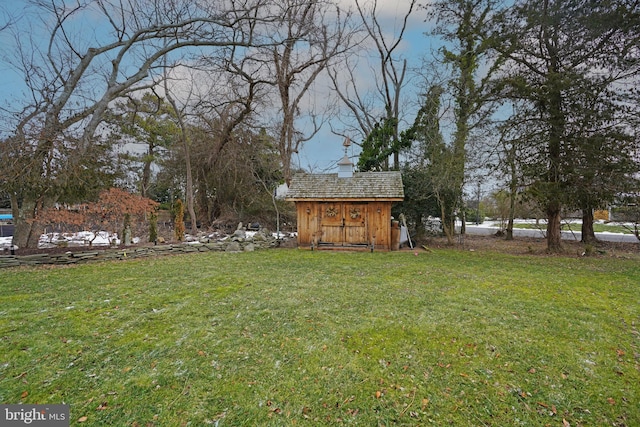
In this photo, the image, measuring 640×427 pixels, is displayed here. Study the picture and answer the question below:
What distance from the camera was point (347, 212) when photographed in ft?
34.7

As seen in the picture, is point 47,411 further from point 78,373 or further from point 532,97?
point 532,97

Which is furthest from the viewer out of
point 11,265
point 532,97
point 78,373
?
point 532,97

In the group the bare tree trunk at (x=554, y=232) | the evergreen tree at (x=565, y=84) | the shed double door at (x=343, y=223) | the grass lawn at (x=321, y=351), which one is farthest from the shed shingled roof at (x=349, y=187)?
the bare tree trunk at (x=554, y=232)

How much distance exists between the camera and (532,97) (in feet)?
29.6

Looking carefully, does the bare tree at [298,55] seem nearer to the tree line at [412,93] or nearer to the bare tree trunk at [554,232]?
the tree line at [412,93]

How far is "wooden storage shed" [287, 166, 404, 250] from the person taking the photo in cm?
1026

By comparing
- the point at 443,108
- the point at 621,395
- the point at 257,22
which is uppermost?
the point at 257,22

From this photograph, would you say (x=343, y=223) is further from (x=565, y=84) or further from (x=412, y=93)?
(x=412, y=93)

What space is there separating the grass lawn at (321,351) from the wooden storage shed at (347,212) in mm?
4679

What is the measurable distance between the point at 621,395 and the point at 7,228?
60.6 ft

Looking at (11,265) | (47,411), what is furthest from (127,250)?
(47,411)

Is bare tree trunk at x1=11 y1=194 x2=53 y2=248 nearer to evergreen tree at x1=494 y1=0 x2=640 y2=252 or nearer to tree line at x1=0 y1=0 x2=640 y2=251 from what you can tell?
tree line at x1=0 y1=0 x2=640 y2=251

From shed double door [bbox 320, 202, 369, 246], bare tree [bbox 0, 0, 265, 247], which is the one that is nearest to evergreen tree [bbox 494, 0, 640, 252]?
shed double door [bbox 320, 202, 369, 246]

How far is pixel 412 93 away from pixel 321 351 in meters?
14.9
